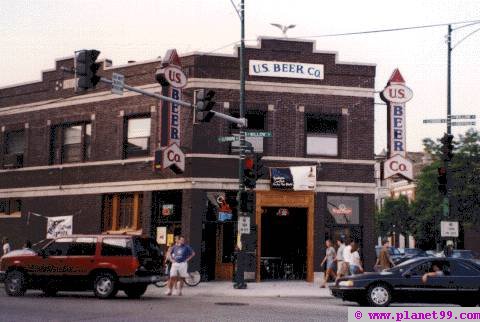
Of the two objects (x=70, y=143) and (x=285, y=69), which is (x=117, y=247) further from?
(x=70, y=143)

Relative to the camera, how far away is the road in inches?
547

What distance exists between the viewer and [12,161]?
31.9m

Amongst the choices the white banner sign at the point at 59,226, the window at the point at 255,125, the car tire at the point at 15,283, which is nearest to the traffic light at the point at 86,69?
the car tire at the point at 15,283

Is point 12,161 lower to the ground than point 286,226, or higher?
higher

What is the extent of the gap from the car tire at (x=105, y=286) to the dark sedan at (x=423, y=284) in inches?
252

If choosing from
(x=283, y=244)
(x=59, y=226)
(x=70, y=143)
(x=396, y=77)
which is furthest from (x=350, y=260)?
(x=70, y=143)

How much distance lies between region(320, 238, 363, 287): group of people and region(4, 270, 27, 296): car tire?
30.2 ft

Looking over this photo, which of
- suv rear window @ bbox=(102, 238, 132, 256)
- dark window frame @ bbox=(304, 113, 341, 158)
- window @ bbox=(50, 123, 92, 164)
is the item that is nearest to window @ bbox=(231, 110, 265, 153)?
dark window frame @ bbox=(304, 113, 341, 158)

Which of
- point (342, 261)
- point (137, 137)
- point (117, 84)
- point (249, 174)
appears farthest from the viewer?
point (137, 137)

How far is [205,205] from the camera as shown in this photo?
2630 centimetres

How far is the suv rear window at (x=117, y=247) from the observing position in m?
18.7

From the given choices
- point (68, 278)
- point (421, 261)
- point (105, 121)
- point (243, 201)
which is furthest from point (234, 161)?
point (421, 261)

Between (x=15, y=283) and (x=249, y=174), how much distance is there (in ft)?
26.5

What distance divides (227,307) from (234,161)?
36.1 feet
